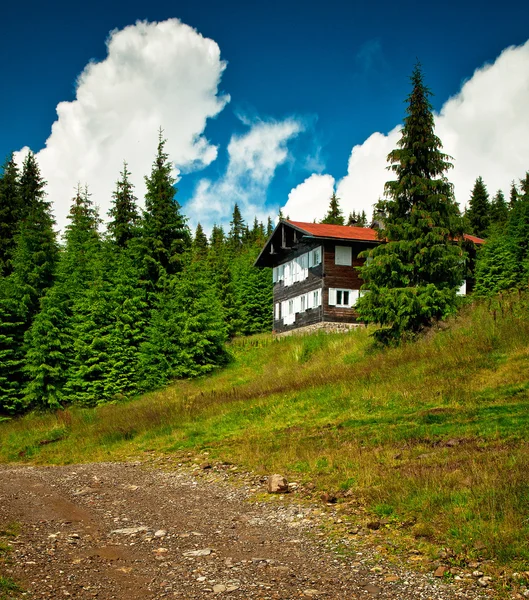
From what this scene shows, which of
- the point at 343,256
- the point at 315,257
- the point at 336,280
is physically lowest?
the point at 336,280

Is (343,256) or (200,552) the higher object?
(343,256)

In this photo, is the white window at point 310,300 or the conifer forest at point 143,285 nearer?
the conifer forest at point 143,285

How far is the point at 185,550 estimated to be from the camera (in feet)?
23.0

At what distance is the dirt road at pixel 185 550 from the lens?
561 centimetres

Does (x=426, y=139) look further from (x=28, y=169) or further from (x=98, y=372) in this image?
(x=28, y=169)

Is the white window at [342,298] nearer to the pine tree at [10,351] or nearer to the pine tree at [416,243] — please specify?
the pine tree at [416,243]

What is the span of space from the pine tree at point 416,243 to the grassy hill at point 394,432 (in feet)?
5.85

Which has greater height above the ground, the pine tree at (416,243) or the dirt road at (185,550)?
the pine tree at (416,243)

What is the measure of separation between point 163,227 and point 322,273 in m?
12.6

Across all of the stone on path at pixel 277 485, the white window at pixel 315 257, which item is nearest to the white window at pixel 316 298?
the white window at pixel 315 257

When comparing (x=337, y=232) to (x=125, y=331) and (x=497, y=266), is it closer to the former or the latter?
(x=125, y=331)

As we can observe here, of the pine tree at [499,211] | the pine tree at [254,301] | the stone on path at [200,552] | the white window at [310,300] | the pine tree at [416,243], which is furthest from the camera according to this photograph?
the pine tree at [499,211]

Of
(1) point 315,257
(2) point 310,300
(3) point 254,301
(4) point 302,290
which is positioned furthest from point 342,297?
(3) point 254,301

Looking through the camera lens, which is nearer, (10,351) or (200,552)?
(200,552)
